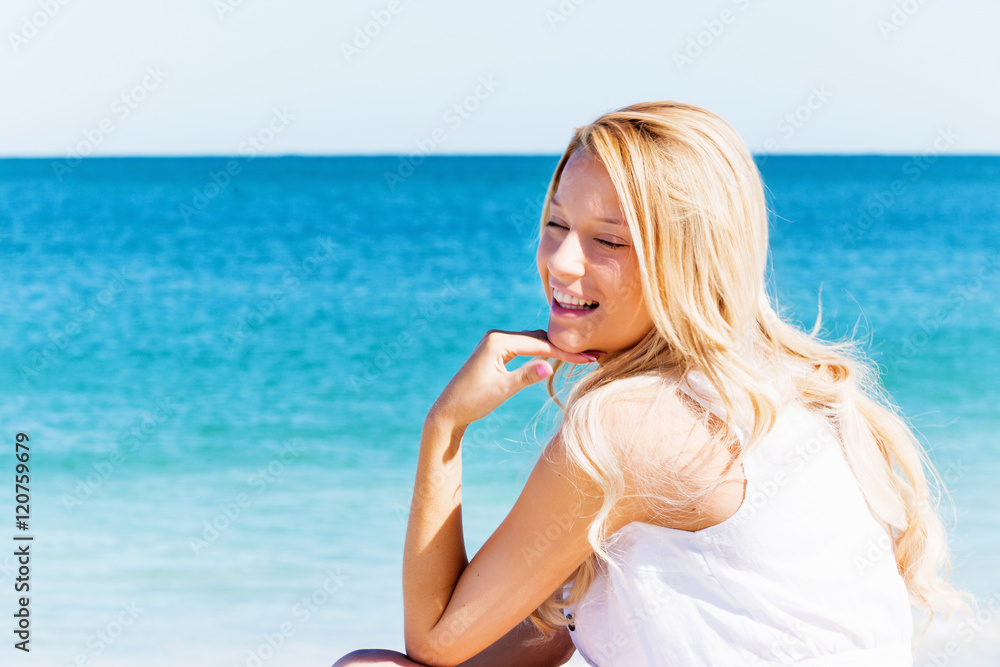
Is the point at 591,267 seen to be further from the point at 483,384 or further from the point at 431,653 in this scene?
the point at 431,653

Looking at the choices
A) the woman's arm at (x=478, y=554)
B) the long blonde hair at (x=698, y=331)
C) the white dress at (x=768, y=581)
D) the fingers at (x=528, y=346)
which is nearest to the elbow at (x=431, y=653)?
the woman's arm at (x=478, y=554)

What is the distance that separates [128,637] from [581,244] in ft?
12.9

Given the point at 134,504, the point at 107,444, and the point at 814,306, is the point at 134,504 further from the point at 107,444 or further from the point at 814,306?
the point at 814,306

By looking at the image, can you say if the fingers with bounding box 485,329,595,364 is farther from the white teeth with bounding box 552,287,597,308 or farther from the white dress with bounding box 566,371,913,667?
the white dress with bounding box 566,371,913,667

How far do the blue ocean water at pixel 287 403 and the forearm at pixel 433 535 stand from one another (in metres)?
0.21

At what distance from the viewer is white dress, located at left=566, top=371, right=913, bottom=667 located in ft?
5.87

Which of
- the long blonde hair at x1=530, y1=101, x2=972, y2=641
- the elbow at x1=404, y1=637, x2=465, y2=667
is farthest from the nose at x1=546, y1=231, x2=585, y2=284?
the elbow at x1=404, y1=637, x2=465, y2=667

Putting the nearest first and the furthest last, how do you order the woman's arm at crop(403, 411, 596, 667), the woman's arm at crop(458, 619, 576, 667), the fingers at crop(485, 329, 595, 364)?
the woman's arm at crop(403, 411, 596, 667)
the fingers at crop(485, 329, 595, 364)
the woman's arm at crop(458, 619, 576, 667)

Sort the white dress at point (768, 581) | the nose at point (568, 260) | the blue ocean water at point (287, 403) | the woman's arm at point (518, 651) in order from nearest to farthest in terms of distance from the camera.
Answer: the white dress at point (768, 581)
the nose at point (568, 260)
the woman's arm at point (518, 651)
the blue ocean water at point (287, 403)

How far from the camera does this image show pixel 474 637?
201cm

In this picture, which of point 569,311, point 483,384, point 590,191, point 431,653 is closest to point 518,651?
point 431,653

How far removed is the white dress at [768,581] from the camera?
179 cm

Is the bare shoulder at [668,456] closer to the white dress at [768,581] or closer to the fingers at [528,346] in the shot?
the white dress at [768,581]

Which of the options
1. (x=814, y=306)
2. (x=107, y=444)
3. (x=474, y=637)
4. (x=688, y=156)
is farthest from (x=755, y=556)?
(x=814, y=306)
